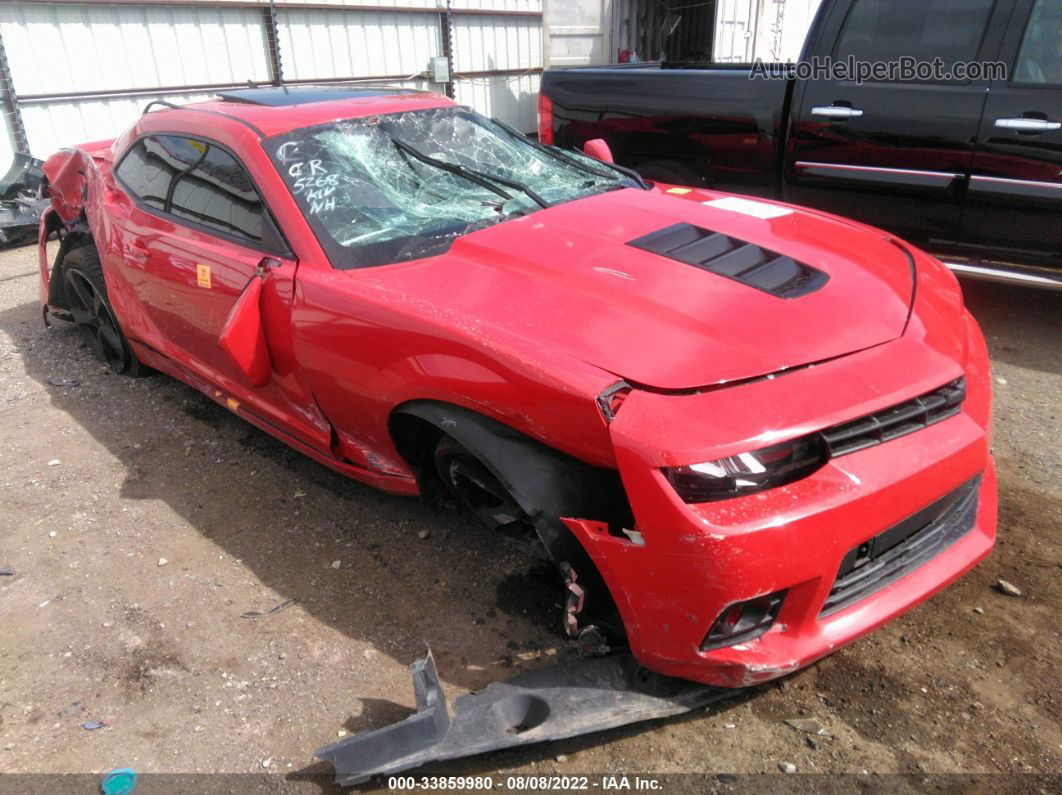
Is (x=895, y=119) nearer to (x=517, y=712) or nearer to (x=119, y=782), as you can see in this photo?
(x=517, y=712)

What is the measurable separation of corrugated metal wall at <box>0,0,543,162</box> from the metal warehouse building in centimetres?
1

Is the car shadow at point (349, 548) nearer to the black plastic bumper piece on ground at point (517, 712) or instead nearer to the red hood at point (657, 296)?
the black plastic bumper piece on ground at point (517, 712)

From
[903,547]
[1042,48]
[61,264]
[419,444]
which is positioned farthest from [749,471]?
[61,264]

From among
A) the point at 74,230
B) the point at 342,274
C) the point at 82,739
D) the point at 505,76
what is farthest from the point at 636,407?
the point at 505,76

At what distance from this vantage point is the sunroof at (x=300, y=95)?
11.9ft

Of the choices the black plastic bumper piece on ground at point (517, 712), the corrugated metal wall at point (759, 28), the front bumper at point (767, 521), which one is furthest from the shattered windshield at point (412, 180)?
the corrugated metal wall at point (759, 28)

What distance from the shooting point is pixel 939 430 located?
86.3 inches

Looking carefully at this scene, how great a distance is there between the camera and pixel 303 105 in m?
3.50

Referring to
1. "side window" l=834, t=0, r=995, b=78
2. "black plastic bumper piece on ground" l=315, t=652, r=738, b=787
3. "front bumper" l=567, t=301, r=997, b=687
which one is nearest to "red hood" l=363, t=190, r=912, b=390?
"front bumper" l=567, t=301, r=997, b=687

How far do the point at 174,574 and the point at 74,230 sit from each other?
276 centimetres

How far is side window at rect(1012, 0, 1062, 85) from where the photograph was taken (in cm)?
423

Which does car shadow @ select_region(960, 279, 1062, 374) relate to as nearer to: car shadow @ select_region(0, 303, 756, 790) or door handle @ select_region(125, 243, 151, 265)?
car shadow @ select_region(0, 303, 756, 790)

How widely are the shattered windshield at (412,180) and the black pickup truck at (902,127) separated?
5.80 ft

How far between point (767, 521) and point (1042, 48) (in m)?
3.82
